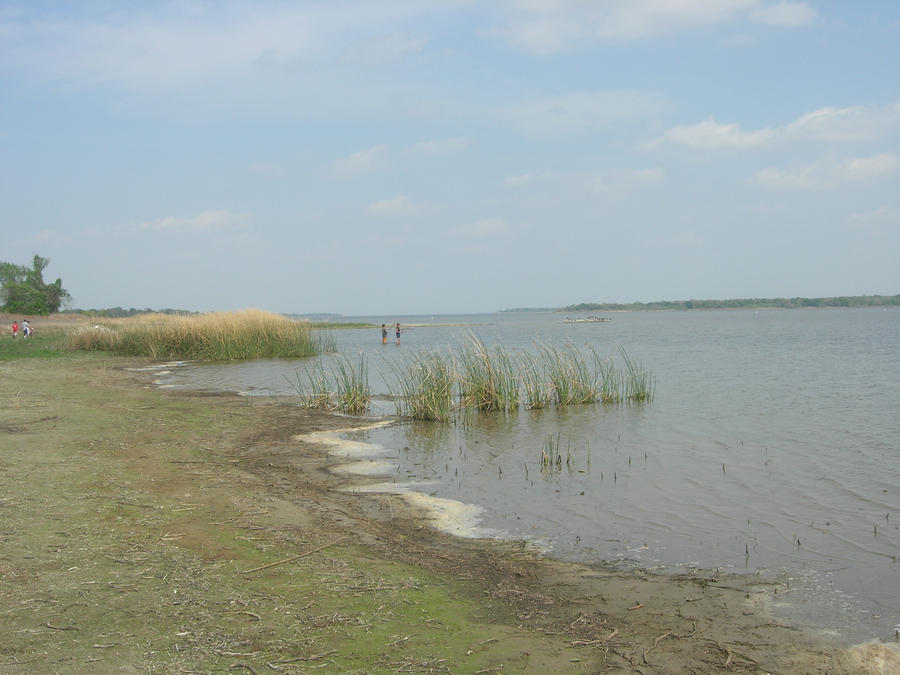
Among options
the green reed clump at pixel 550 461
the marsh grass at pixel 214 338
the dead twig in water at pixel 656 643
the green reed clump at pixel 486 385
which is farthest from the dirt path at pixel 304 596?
the marsh grass at pixel 214 338

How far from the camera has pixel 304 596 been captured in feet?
14.5

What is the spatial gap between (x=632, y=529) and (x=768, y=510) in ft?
5.79

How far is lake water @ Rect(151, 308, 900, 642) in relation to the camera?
18.7 feet

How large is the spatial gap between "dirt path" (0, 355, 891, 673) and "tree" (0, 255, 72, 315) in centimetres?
6587

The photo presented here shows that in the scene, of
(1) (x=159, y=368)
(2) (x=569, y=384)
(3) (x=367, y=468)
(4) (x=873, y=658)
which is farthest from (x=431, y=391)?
(1) (x=159, y=368)

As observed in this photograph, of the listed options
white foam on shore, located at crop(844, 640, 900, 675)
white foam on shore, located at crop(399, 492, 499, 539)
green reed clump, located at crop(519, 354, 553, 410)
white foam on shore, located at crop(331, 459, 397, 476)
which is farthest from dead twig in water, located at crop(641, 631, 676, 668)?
green reed clump, located at crop(519, 354, 553, 410)

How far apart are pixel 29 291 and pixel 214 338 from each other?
4687 centimetres

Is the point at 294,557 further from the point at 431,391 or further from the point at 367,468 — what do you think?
the point at 431,391

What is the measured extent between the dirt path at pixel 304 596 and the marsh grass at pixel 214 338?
2144 cm

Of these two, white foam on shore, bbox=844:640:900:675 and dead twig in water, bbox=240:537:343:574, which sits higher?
dead twig in water, bbox=240:537:343:574

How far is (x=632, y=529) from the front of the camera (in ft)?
22.2

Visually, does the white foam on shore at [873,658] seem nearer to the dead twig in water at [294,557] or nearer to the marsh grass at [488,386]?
the dead twig in water at [294,557]

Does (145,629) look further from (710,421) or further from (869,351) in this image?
(869,351)

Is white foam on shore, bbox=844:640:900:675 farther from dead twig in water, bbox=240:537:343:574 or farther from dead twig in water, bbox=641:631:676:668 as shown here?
dead twig in water, bbox=240:537:343:574
